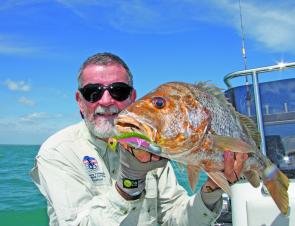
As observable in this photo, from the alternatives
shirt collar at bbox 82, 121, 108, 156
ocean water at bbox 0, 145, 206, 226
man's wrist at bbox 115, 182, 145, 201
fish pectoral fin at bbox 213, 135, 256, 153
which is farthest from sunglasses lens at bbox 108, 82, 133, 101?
ocean water at bbox 0, 145, 206, 226

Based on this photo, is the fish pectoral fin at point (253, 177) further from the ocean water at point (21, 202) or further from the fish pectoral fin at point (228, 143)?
the ocean water at point (21, 202)

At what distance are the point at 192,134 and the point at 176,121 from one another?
0.12 meters

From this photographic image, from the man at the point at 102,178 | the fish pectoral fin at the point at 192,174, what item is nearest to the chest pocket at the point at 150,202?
the man at the point at 102,178

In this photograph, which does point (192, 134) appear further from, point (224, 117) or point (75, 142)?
point (75, 142)

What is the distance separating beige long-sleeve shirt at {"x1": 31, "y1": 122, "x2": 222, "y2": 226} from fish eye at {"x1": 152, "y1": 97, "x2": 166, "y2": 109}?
804mm

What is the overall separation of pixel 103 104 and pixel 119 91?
0.18 m

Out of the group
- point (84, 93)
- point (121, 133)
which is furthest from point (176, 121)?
point (84, 93)

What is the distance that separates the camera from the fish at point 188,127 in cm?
206

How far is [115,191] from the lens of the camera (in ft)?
8.94

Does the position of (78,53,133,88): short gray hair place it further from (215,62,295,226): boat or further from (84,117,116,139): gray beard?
(215,62,295,226): boat

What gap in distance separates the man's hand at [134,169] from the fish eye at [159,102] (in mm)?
294

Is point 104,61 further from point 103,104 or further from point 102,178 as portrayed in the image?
point 102,178

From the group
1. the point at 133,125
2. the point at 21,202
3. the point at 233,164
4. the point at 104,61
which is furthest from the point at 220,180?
the point at 21,202

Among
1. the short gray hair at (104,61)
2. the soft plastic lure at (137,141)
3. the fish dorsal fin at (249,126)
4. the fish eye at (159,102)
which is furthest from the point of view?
the short gray hair at (104,61)
